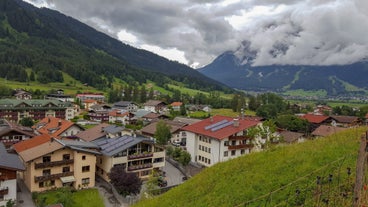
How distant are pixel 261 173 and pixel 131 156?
25600 millimetres

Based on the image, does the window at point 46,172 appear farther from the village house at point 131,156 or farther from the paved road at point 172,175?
the paved road at point 172,175

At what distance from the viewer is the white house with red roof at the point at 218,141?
42.3 m

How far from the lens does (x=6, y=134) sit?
143ft

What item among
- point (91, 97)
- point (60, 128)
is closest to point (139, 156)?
point (60, 128)

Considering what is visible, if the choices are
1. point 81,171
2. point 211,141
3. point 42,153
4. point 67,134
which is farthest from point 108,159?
point 67,134

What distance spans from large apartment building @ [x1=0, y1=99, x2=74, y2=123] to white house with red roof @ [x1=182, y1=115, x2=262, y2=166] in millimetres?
57517

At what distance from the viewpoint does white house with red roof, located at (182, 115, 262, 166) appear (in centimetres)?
4228

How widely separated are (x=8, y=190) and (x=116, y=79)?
175704 millimetres

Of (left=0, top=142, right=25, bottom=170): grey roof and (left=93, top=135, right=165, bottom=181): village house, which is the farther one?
(left=93, top=135, right=165, bottom=181): village house

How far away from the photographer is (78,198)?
100ft

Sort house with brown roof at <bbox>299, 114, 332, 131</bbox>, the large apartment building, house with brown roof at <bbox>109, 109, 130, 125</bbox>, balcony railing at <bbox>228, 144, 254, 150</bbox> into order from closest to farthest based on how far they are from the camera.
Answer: balcony railing at <bbox>228, 144, 254, 150</bbox>
house with brown roof at <bbox>299, 114, 332, 131</bbox>
the large apartment building
house with brown roof at <bbox>109, 109, 130, 125</bbox>

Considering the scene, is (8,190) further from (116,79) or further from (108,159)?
(116,79)

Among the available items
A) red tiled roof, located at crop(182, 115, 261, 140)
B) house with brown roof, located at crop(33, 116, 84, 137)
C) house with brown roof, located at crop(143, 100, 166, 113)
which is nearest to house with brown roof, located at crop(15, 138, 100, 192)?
red tiled roof, located at crop(182, 115, 261, 140)

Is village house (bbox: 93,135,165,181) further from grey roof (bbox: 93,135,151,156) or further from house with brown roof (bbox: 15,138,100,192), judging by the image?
house with brown roof (bbox: 15,138,100,192)
